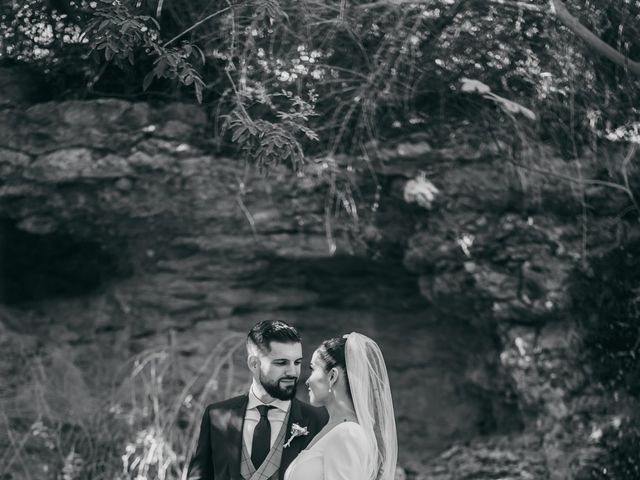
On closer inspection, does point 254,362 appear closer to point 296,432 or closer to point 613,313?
point 296,432

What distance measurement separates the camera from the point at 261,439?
338 cm

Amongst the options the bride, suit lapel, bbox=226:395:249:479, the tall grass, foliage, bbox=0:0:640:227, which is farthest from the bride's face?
foliage, bbox=0:0:640:227

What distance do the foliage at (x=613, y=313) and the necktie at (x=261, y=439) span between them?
3175mm

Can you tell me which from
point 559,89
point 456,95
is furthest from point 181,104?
point 559,89

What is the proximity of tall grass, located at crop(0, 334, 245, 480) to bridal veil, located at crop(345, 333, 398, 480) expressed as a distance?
268 cm

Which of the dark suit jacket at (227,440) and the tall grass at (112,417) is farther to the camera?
the tall grass at (112,417)

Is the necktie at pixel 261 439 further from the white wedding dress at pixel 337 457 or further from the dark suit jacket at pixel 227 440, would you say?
the white wedding dress at pixel 337 457

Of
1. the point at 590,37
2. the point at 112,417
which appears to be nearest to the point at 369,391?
the point at 590,37

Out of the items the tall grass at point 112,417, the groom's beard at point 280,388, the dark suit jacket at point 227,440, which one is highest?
the groom's beard at point 280,388

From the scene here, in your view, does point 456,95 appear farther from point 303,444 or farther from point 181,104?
point 303,444

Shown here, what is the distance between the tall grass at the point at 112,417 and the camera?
19.2 ft

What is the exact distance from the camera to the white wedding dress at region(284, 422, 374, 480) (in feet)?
9.57

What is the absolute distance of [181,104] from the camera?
6.42 metres

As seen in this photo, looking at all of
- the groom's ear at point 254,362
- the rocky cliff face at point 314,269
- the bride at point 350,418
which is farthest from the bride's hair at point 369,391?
the rocky cliff face at point 314,269
